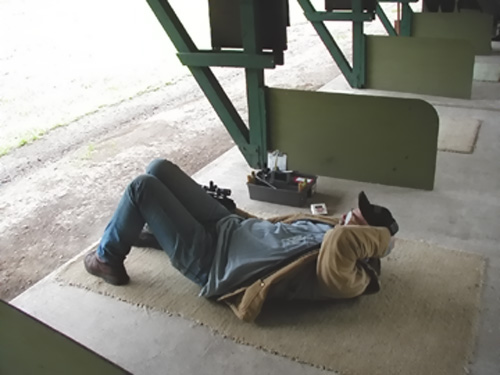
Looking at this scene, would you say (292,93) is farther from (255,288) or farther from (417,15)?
(417,15)

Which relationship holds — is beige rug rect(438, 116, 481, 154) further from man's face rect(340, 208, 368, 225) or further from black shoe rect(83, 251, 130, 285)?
black shoe rect(83, 251, 130, 285)

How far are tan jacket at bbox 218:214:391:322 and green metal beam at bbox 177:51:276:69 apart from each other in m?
1.59

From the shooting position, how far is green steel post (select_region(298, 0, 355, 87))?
537cm

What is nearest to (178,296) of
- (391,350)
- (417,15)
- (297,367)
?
(297,367)

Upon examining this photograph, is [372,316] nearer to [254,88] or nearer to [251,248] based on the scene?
[251,248]

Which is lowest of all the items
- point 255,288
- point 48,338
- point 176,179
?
point 255,288

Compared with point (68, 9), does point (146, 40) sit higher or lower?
lower

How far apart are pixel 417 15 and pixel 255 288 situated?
5835 mm

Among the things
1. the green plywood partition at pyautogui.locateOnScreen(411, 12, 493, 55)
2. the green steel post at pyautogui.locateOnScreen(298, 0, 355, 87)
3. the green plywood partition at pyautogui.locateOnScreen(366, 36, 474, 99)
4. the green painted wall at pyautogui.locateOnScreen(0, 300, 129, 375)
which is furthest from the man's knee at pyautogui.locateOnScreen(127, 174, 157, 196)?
the green plywood partition at pyautogui.locateOnScreen(411, 12, 493, 55)

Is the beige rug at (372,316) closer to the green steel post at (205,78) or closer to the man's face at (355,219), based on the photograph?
the man's face at (355,219)

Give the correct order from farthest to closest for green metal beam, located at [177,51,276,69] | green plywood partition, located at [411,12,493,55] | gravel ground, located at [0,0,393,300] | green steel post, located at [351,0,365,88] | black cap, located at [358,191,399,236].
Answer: green plywood partition, located at [411,12,493,55], green steel post, located at [351,0,365,88], green metal beam, located at [177,51,276,69], gravel ground, located at [0,0,393,300], black cap, located at [358,191,399,236]

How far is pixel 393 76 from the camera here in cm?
550

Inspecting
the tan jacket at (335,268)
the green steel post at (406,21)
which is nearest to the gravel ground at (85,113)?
the green steel post at (406,21)

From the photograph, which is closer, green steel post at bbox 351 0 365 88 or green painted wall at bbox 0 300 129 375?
green painted wall at bbox 0 300 129 375
